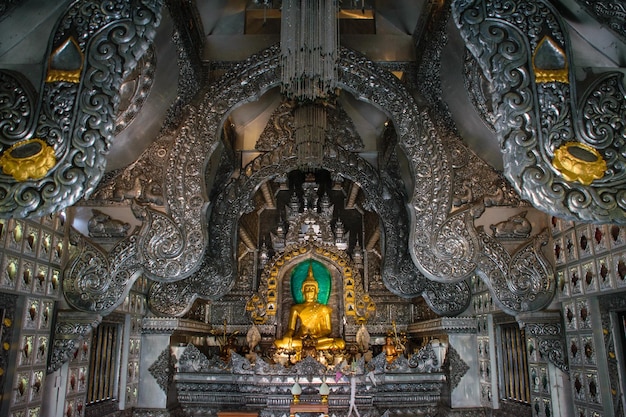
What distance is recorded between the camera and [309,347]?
9.34 meters

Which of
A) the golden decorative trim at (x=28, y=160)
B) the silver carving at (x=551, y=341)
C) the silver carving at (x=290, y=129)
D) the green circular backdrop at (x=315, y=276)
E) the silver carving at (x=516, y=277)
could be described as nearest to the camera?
the golden decorative trim at (x=28, y=160)

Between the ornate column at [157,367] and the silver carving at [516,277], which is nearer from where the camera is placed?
the silver carving at [516,277]

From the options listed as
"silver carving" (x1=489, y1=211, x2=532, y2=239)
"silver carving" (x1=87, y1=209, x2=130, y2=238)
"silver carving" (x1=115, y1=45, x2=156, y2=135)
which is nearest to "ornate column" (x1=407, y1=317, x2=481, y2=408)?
"silver carving" (x1=489, y1=211, x2=532, y2=239)

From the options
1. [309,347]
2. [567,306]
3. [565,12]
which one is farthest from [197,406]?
[565,12]

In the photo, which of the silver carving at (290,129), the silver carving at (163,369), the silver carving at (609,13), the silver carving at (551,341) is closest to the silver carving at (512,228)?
the silver carving at (551,341)

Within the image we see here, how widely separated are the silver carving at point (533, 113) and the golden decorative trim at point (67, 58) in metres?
2.85

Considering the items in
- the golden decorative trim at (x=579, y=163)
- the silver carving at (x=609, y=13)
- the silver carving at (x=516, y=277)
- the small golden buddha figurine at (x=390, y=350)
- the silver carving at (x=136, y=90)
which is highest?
the silver carving at (x=136, y=90)

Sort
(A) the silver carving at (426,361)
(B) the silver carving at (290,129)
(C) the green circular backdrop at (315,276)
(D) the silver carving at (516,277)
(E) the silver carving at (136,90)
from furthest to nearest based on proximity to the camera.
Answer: (C) the green circular backdrop at (315,276) → (B) the silver carving at (290,129) → (A) the silver carving at (426,361) → (E) the silver carving at (136,90) → (D) the silver carving at (516,277)

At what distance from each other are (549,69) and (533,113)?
41 centimetres

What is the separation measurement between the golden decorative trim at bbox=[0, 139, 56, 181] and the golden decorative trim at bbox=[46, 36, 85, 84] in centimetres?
53

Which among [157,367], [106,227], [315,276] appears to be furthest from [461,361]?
[106,227]

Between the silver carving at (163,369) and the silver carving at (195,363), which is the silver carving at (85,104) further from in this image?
the silver carving at (195,363)

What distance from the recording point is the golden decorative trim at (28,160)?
3.40 meters

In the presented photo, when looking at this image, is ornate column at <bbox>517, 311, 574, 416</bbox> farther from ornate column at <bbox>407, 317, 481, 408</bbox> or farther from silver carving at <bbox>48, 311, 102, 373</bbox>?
silver carving at <bbox>48, 311, 102, 373</bbox>
